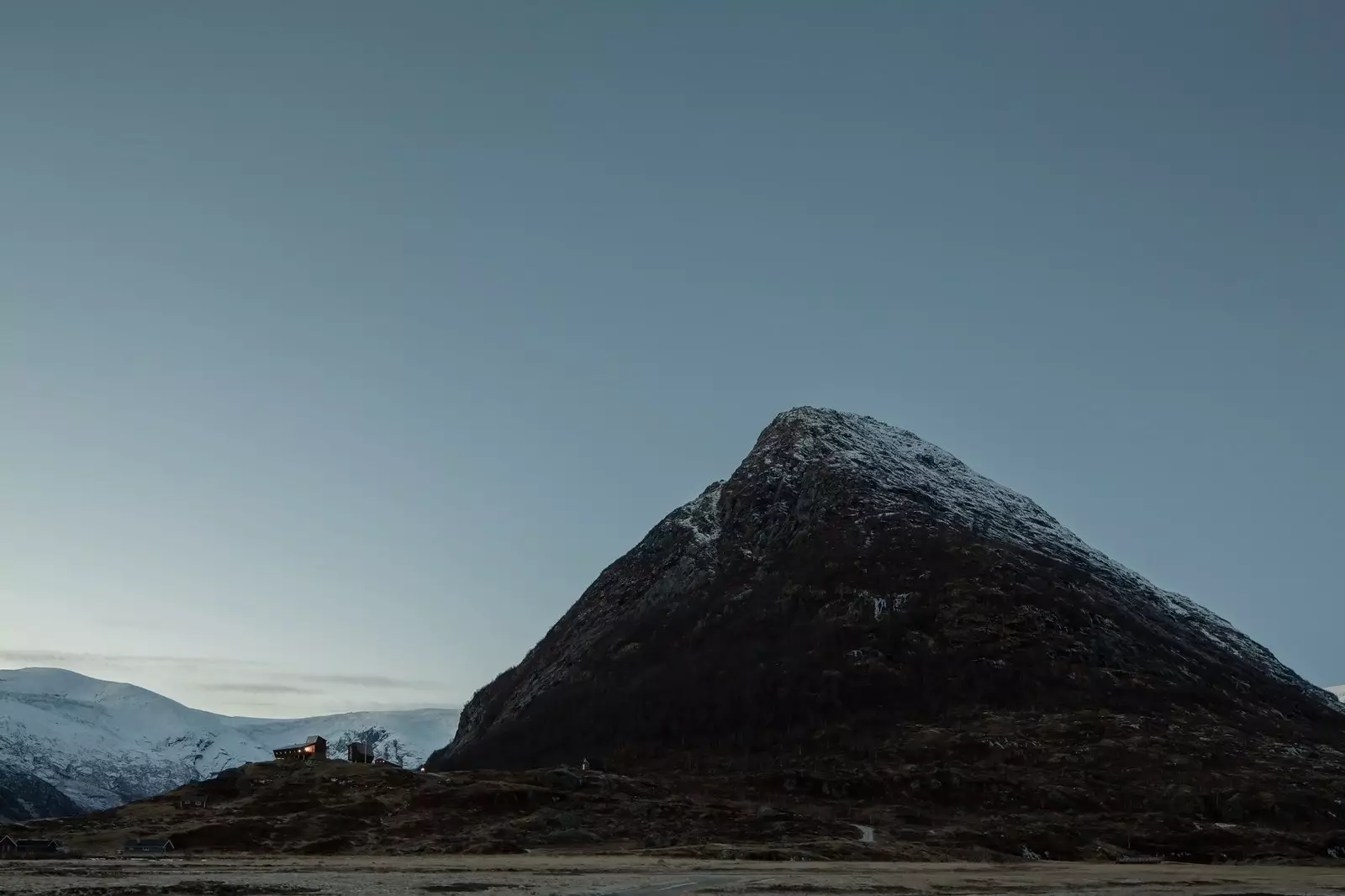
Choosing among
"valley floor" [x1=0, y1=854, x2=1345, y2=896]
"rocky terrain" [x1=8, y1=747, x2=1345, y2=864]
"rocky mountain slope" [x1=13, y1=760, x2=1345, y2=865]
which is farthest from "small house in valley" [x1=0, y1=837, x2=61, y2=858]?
Result: "valley floor" [x1=0, y1=854, x2=1345, y2=896]

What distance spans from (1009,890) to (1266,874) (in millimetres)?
46616

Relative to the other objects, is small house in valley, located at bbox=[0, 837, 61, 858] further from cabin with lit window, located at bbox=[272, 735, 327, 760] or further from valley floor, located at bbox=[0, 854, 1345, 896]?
cabin with lit window, located at bbox=[272, 735, 327, 760]

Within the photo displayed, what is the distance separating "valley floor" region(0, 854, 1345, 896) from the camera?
59562 millimetres

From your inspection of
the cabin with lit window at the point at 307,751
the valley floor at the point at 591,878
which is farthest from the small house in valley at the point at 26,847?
the cabin with lit window at the point at 307,751

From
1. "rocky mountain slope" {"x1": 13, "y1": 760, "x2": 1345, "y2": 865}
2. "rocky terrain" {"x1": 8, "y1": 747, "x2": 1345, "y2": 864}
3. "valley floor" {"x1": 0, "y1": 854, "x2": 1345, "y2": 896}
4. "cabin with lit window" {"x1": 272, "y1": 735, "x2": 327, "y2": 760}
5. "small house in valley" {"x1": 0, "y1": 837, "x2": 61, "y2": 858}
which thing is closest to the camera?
"valley floor" {"x1": 0, "y1": 854, "x2": 1345, "y2": 896}

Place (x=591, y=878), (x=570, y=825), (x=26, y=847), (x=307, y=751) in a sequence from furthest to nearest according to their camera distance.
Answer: (x=307, y=751) < (x=570, y=825) < (x=26, y=847) < (x=591, y=878)

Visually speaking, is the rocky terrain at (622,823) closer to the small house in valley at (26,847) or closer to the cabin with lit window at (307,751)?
the small house in valley at (26,847)

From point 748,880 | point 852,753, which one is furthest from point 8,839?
point 852,753

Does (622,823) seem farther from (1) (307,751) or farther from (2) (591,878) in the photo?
(1) (307,751)

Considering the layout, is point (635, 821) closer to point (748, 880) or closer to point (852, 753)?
point (748, 880)

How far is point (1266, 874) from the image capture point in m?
97.4

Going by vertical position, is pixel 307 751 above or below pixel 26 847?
above

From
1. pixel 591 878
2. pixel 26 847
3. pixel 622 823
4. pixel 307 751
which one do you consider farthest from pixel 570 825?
pixel 307 751

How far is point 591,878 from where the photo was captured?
70.3 meters
